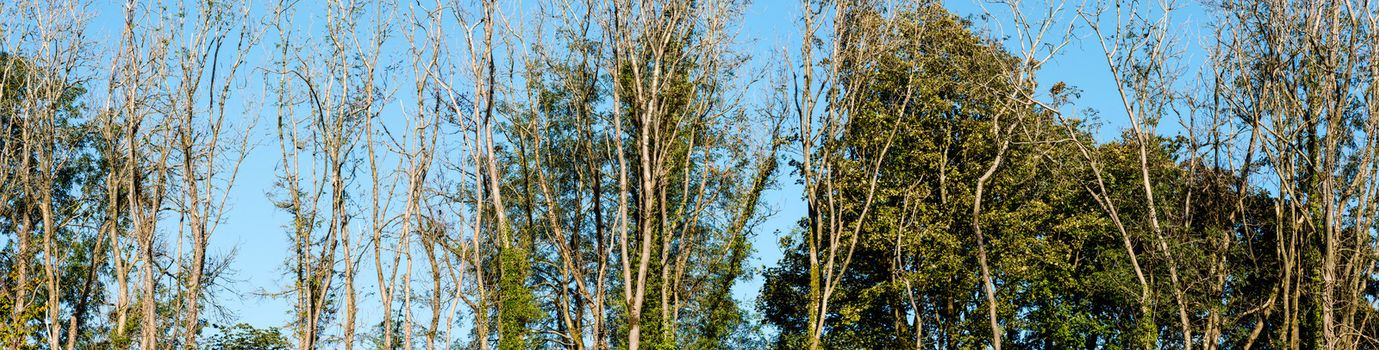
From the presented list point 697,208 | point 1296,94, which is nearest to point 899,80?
point 697,208

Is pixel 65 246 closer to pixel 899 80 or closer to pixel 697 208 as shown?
pixel 697 208

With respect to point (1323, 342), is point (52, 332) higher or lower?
higher

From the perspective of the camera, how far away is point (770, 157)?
86.9ft

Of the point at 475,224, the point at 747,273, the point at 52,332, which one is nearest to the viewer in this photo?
the point at 52,332

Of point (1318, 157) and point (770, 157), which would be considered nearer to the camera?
point (1318, 157)

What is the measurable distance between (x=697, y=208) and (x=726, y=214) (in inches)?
30.8

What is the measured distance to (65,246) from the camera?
28766 millimetres

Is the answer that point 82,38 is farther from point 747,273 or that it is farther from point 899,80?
point 899,80

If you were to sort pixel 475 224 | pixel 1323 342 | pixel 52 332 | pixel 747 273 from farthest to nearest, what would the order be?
pixel 475 224 → pixel 747 273 → pixel 52 332 → pixel 1323 342

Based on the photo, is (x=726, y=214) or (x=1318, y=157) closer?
(x=1318, y=157)

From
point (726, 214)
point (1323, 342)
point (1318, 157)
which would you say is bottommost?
point (1323, 342)

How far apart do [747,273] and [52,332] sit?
13109 millimetres

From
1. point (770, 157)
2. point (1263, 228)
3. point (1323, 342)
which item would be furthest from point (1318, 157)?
point (770, 157)

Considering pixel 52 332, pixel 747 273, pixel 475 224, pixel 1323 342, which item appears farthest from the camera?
pixel 475 224
